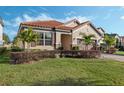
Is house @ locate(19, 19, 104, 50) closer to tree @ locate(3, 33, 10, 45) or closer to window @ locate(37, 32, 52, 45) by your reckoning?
window @ locate(37, 32, 52, 45)

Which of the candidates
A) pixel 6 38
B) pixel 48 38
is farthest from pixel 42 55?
pixel 6 38

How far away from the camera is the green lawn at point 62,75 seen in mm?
9641

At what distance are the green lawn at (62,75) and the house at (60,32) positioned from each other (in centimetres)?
799

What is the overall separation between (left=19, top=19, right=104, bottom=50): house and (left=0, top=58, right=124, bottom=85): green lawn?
7.99m

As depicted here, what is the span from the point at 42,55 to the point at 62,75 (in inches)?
202

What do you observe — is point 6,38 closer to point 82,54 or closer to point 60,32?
point 60,32

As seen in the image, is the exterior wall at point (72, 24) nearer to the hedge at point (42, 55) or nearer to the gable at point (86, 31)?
the gable at point (86, 31)

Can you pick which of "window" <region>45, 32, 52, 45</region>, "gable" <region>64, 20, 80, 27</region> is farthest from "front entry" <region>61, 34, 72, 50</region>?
"window" <region>45, 32, 52, 45</region>

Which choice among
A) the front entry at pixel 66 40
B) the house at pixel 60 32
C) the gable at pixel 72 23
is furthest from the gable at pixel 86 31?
the gable at pixel 72 23

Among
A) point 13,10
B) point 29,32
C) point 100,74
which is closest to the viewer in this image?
point 100,74
